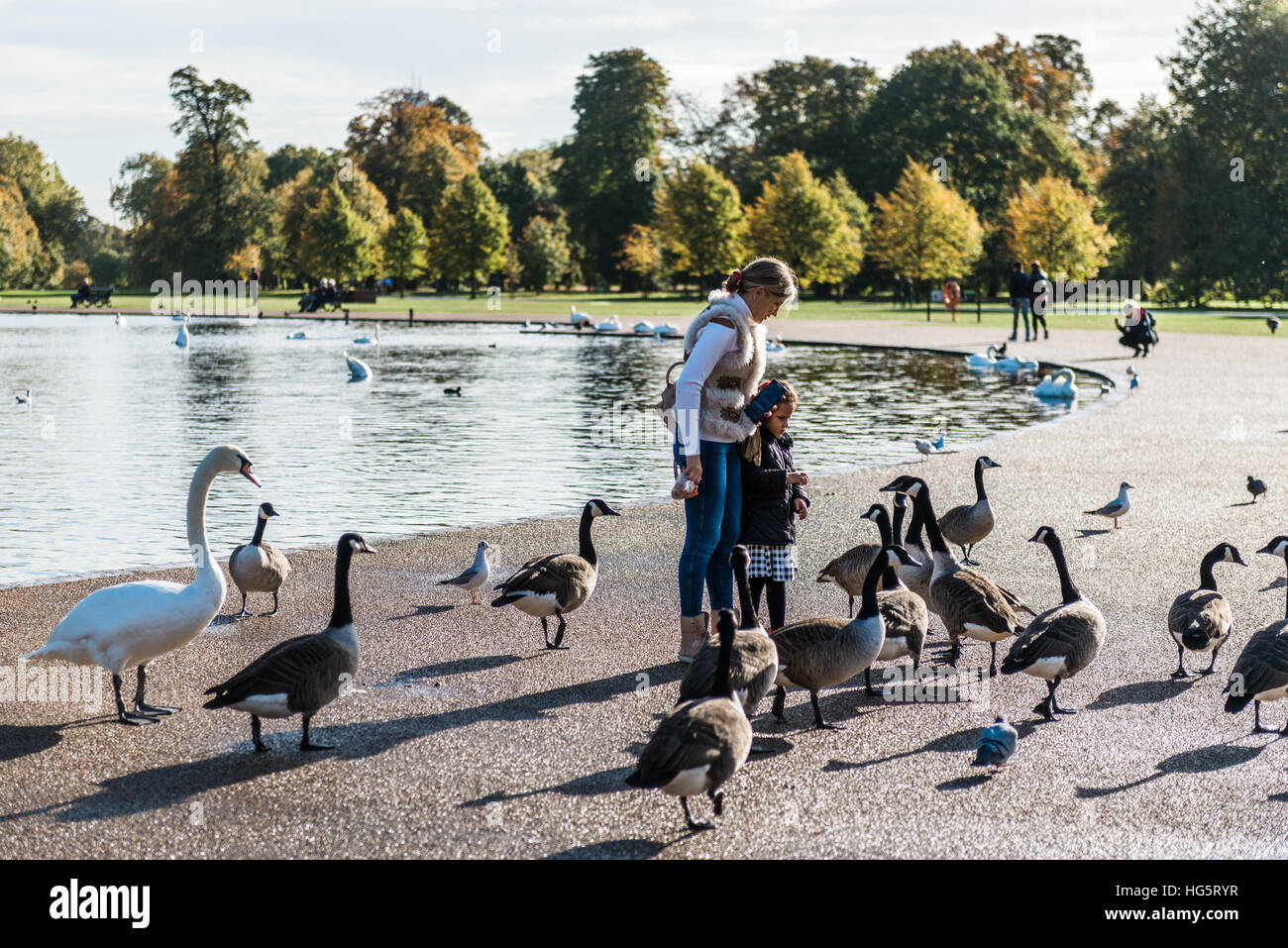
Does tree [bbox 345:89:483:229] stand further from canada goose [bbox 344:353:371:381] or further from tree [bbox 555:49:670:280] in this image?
canada goose [bbox 344:353:371:381]

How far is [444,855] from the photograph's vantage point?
4555mm

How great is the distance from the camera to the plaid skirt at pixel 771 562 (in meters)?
7.01

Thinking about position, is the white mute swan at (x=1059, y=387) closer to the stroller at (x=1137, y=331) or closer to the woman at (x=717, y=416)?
the stroller at (x=1137, y=331)

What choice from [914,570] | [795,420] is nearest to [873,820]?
[914,570]

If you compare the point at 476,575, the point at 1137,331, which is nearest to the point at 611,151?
the point at 1137,331

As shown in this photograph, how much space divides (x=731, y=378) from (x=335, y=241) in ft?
263

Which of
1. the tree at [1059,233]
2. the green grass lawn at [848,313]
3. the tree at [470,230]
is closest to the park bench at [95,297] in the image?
the green grass lawn at [848,313]

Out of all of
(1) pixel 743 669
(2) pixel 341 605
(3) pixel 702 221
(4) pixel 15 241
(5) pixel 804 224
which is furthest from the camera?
(4) pixel 15 241

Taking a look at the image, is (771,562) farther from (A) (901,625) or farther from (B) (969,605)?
(B) (969,605)

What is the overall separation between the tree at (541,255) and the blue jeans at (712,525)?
86.0 m

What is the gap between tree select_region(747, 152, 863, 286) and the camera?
73750 millimetres

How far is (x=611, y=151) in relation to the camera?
95.5 metres

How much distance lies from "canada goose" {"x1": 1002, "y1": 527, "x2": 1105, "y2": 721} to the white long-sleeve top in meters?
1.91
